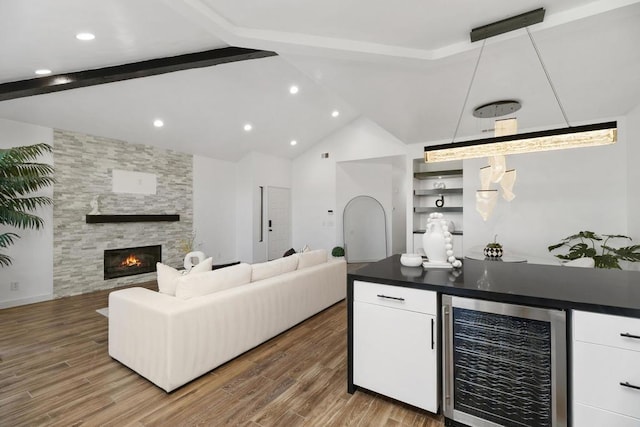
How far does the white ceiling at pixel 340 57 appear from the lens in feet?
7.30

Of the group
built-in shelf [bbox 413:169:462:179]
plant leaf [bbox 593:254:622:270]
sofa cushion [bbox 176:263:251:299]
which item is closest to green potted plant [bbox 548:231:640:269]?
plant leaf [bbox 593:254:622:270]

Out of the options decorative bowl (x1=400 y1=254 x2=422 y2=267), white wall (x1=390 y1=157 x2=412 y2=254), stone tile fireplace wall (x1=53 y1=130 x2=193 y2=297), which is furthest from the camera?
white wall (x1=390 y1=157 x2=412 y2=254)

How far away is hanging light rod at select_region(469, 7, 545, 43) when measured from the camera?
85.6 inches

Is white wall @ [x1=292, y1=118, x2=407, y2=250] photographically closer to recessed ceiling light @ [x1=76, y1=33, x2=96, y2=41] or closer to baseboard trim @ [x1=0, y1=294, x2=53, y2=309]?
baseboard trim @ [x1=0, y1=294, x2=53, y2=309]

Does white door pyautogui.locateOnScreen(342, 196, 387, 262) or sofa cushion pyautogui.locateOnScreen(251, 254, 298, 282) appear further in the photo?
white door pyautogui.locateOnScreen(342, 196, 387, 262)

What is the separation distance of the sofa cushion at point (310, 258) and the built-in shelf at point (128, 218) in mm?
3665

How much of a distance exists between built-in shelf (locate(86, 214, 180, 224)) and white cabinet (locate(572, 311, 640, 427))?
20.2 ft

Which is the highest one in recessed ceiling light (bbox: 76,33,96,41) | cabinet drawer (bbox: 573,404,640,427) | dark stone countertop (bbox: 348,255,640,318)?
recessed ceiling light (bbox: 76,33,96,41)

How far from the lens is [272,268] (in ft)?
10.3

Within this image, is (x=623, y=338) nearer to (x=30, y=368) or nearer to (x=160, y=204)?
(x=30, y=368)

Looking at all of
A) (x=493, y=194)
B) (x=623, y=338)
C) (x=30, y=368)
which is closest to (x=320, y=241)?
(x=493, y=194)

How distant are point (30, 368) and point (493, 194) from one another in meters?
5.03

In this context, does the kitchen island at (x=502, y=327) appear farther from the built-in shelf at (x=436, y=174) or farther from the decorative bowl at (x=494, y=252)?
the built-in shelf at (x=436, y=174)

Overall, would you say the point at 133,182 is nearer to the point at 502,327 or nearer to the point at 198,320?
the point at 198,320
